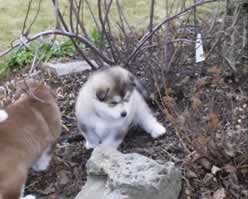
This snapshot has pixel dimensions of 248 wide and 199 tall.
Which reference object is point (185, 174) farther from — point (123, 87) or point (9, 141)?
point (9, 141)

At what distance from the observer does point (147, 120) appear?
4289mm

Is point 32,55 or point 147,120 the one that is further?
point 32,55

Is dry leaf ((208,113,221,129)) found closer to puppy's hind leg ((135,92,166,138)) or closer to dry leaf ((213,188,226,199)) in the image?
dry leaf ((213,188,226,199))

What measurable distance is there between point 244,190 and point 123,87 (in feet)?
3.25

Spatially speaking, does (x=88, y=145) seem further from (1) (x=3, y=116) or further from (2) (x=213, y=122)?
(2) (x=213, y=122)

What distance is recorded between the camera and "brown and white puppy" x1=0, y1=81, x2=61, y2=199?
353cm

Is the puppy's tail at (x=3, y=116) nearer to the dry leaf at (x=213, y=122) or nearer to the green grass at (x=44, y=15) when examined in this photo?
the dry leaf at (x=213, y=122)

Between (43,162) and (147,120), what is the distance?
2.54 ft

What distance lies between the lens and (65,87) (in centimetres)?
516

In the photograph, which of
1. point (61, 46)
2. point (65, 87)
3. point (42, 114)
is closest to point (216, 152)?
point (42, 114)

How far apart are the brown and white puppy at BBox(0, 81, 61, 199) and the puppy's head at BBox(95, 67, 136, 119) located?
35cm

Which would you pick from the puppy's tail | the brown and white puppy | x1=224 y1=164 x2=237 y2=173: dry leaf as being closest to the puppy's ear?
the brown and white puppy

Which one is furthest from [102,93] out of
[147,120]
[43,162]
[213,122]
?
[213,122]

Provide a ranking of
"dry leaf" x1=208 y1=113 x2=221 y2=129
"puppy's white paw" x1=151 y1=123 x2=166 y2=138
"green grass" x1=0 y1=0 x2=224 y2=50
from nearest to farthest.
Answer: "dry leaf" x1=208 y1=113 x2=221 y2=129
"puppy's white paw" x1=151 y1=123 x2=166 y2=138
"green grass" x1=0 y1=0 x2=224 y2=50
